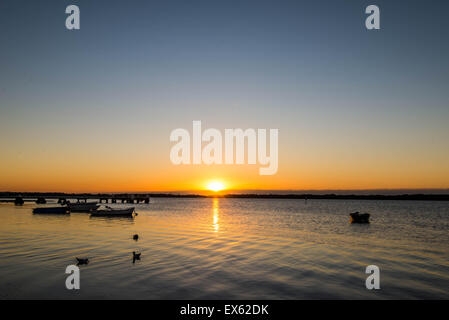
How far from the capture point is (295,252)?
2708 cm

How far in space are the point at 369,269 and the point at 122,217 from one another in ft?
160

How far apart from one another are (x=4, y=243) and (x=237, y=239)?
22293 millimetres

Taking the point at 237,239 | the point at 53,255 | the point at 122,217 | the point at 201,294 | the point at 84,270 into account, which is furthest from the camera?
the point at 122,217

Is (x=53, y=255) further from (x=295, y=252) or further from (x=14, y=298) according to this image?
(x=295, y=252)

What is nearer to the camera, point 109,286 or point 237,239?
point 109,286

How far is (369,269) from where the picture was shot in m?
21.0

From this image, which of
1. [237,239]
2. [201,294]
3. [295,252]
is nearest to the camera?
[201,294]
